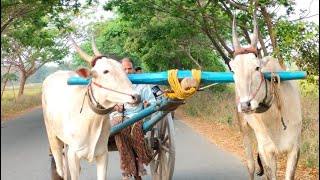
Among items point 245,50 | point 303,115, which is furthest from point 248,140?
point 303,115

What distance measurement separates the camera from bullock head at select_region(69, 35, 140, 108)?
14.8ft

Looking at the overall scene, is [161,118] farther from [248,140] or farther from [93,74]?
[248,140]

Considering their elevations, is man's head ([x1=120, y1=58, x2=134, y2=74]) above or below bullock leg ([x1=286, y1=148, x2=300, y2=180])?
above

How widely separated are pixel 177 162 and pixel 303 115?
2.56 m

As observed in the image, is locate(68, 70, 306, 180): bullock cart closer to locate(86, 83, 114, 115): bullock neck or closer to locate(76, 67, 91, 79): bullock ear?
locate(86, 83, 114, 115): bullock neck

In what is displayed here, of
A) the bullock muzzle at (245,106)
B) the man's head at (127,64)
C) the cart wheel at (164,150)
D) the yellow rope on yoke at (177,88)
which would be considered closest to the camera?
the bullock muzzle at (245,106)

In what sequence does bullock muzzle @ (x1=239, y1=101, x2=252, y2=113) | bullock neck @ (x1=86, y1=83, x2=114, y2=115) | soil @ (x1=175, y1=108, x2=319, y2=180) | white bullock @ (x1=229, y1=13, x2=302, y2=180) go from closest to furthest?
bullock muzzle @ (x1=239, y1=101, x2=252, y2=113) < white bullock @ (x1=229, y1=13, x2=302, y2=180) < bullock neck @ (x1=86, y1=83, x2=114, y2=115) < soil @ (x1=175, y1=108, x2=319, y2=180)

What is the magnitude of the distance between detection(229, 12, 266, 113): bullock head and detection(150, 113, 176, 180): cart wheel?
178 cm

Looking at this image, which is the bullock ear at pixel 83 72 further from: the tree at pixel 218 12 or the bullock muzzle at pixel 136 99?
the tree at pixel 218 12

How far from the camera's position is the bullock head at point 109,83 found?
452 centimetres

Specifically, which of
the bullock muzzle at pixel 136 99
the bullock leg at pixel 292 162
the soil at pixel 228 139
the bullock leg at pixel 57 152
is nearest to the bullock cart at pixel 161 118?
the bullock muzzle at pixel 136 99

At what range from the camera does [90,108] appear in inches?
198

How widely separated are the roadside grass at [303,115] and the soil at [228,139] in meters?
0.14

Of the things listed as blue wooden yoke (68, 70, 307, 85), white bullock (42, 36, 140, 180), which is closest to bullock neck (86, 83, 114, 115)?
white bullock (42, 36, 140, 180)
